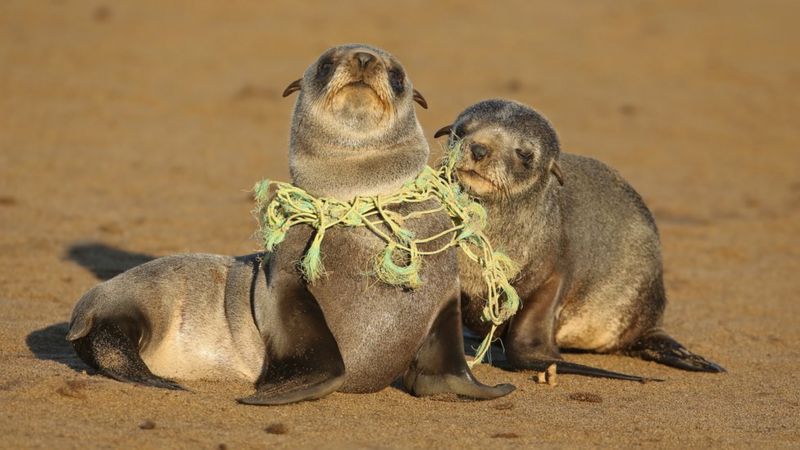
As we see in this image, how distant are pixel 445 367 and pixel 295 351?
722 mm

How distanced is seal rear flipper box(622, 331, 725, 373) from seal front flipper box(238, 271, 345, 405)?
97.8 inches

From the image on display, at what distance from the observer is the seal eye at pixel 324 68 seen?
221 inches

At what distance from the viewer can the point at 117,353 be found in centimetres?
559

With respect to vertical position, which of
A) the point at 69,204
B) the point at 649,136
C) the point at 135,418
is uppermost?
the point at 649,136

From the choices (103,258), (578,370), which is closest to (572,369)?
(578,370)

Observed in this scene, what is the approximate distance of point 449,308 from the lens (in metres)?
5.71

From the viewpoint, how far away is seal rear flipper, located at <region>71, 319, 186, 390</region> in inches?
216

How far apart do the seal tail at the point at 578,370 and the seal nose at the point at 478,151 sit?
3.71 ft

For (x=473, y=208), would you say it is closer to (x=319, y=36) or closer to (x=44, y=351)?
(x=44, y=351)

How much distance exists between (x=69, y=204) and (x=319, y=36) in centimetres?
795

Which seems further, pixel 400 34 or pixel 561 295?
pixel 400 34

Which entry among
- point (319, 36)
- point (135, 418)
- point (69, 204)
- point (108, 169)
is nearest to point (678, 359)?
point (135, 418)

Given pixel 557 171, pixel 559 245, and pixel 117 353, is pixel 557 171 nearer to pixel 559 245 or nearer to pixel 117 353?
pixel 559 245

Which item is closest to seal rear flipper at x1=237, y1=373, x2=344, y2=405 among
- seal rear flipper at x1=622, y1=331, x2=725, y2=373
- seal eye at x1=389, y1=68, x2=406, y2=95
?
seal eye at x1=389, y1=68, x2=406, y2=95
